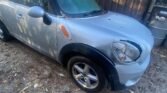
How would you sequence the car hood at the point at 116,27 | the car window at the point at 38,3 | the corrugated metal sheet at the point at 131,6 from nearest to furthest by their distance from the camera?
the car hood at the point at 116,27
the car window at the point at 38,3
the corrugated metal sheet at the point at 131,6

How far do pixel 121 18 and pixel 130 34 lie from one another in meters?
0.65

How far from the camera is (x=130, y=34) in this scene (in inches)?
101

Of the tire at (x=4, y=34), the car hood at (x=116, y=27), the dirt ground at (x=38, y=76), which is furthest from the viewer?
the tire at (x=4, y=34)

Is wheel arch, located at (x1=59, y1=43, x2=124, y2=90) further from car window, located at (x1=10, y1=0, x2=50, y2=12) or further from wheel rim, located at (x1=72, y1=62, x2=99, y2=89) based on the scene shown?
car window, located at (x1=10, y1=0, x2=50, y2=12)

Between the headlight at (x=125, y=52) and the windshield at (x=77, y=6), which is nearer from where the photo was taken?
the headlight at (x=125, y=52)

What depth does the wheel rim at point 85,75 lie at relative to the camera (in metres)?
2.71

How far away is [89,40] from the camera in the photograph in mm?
2436

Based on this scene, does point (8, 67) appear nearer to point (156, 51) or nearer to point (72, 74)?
point (72, 74)

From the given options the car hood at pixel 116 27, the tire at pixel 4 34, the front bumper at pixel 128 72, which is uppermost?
the car hood at pixel 116 27

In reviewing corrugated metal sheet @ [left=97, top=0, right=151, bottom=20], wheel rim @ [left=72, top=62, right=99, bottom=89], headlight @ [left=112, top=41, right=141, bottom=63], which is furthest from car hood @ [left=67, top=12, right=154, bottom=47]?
corrugated metal sheet @ [left=97, top=0, right=151, bottom=20]

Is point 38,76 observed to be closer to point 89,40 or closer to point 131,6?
point 89,40

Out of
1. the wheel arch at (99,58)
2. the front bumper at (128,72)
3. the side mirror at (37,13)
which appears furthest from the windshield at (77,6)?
the front bumper at (128,72)

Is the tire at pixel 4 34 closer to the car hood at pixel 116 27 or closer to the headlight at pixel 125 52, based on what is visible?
the car hood at pixel 116 27

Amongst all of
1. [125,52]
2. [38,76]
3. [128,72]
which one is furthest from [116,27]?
[38,76]
